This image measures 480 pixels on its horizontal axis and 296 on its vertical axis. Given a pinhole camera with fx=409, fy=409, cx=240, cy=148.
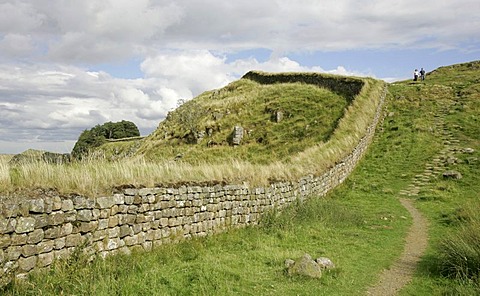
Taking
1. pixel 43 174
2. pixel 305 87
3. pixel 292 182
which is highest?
pixel 305 87

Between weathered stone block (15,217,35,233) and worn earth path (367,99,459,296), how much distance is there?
5.96m

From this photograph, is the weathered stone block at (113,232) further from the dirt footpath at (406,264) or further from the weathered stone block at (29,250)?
the dirt footpath at (406,264)

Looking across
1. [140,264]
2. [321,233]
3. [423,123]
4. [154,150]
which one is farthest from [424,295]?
[154,150]

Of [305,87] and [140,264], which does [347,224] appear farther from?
[305,87]

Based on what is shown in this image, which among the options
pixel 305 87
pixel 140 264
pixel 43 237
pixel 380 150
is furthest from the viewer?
pixel 305 87

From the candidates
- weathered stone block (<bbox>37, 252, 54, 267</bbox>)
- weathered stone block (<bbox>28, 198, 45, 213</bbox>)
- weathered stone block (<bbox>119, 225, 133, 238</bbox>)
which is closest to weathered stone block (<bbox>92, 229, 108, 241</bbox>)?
weathered stone block (<bbox>119, 225, 133, 238</bbox>)

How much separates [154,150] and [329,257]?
28155mm

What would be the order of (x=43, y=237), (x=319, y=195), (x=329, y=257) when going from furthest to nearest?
1. (x=319, y=195)
2. (x=329, y=257)
3. (x=43, y=237)

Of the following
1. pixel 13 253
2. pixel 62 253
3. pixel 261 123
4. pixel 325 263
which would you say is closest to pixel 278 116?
pixel 261 123

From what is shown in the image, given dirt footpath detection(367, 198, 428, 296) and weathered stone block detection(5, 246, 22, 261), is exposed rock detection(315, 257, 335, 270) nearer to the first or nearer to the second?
dirt footpath detection(367, 198, 428, 296)

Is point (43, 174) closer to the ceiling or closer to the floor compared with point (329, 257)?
closer to the ceiling

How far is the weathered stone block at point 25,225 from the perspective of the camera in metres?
6.45

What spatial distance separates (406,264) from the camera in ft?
30.3

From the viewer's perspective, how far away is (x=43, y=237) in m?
6.84
